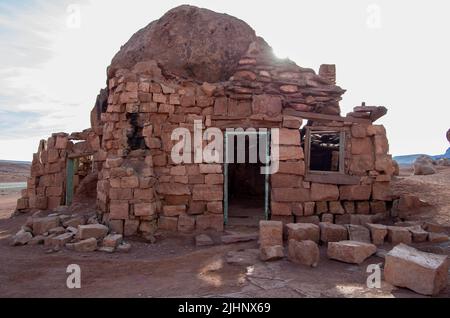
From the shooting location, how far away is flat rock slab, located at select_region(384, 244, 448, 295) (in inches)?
158

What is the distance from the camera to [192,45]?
26.8ft

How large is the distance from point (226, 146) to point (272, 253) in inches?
111

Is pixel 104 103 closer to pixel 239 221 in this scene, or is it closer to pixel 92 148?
pixel 92 148

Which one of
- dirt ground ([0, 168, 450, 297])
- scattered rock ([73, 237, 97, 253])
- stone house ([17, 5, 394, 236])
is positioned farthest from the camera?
stone house ([17, 5, 394, 236])

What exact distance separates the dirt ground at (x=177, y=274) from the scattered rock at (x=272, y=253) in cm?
10

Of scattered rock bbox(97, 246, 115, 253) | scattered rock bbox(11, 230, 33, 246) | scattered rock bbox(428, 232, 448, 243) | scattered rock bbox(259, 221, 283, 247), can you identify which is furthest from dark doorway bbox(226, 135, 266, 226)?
scattered rock bbox(11, 230, 33, 246)

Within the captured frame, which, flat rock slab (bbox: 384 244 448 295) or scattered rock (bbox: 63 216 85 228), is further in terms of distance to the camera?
scattered rock (bbox: 63 216 85 228)

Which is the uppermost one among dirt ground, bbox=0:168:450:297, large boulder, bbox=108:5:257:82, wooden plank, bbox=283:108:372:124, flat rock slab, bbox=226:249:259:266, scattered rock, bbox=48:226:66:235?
large boulder, bbox=108:5:257:82

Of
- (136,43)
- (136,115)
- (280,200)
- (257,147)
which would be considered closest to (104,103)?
(136,43)

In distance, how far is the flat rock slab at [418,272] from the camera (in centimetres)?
400

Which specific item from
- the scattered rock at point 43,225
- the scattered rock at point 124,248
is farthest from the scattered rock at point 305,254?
the scattered rock at point 43,225

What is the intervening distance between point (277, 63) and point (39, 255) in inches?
249

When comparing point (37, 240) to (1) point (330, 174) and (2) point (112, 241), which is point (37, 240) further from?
(1) point (330, 174)

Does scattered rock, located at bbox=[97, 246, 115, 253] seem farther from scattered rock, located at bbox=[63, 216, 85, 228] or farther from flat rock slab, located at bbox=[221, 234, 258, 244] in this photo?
flat rock slab, located at bbox=[221, 234, 258, 244]
